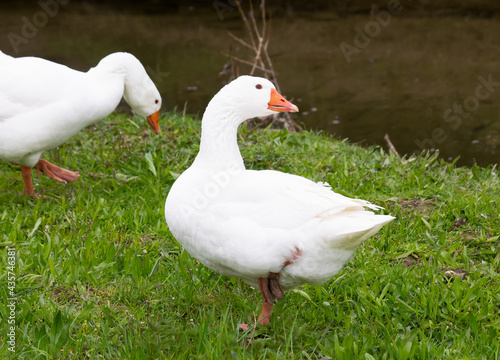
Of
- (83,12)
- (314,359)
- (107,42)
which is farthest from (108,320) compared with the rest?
(83,12)

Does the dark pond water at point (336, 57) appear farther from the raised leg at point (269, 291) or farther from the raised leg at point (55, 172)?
the raised leg at point (269, 291)

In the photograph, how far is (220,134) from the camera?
110 inches

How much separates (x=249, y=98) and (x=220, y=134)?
225 millimetres

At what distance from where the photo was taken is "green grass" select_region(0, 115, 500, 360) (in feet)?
8.64

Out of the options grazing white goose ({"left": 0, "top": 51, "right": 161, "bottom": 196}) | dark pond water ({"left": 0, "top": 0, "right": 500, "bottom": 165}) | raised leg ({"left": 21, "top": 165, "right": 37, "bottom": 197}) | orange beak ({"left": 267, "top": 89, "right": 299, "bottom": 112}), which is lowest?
dark pond water ({"left": 0, "top": 0, "right": 500, "bottom": 165})

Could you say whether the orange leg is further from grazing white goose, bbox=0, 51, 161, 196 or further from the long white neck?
grazing white goose, bbox=0, 51, 161, 196

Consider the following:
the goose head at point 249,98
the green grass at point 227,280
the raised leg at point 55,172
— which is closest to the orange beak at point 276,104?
the goose head at point 249,98

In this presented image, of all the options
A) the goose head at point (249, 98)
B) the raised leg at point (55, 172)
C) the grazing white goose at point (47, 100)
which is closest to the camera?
the goose head at point (249, 98)

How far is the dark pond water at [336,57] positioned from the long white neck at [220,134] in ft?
14.6

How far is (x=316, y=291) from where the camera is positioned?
10.2 ft

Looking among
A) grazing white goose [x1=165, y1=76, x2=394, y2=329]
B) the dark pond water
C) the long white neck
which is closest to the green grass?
grazing white goose [x1=165, y1=76, x2=394, y2=329]

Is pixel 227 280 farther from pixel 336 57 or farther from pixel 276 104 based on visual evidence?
pixel 336 57

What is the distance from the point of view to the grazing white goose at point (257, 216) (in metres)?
2.48

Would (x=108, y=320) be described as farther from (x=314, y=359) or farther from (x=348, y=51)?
(x=348, y=51)
